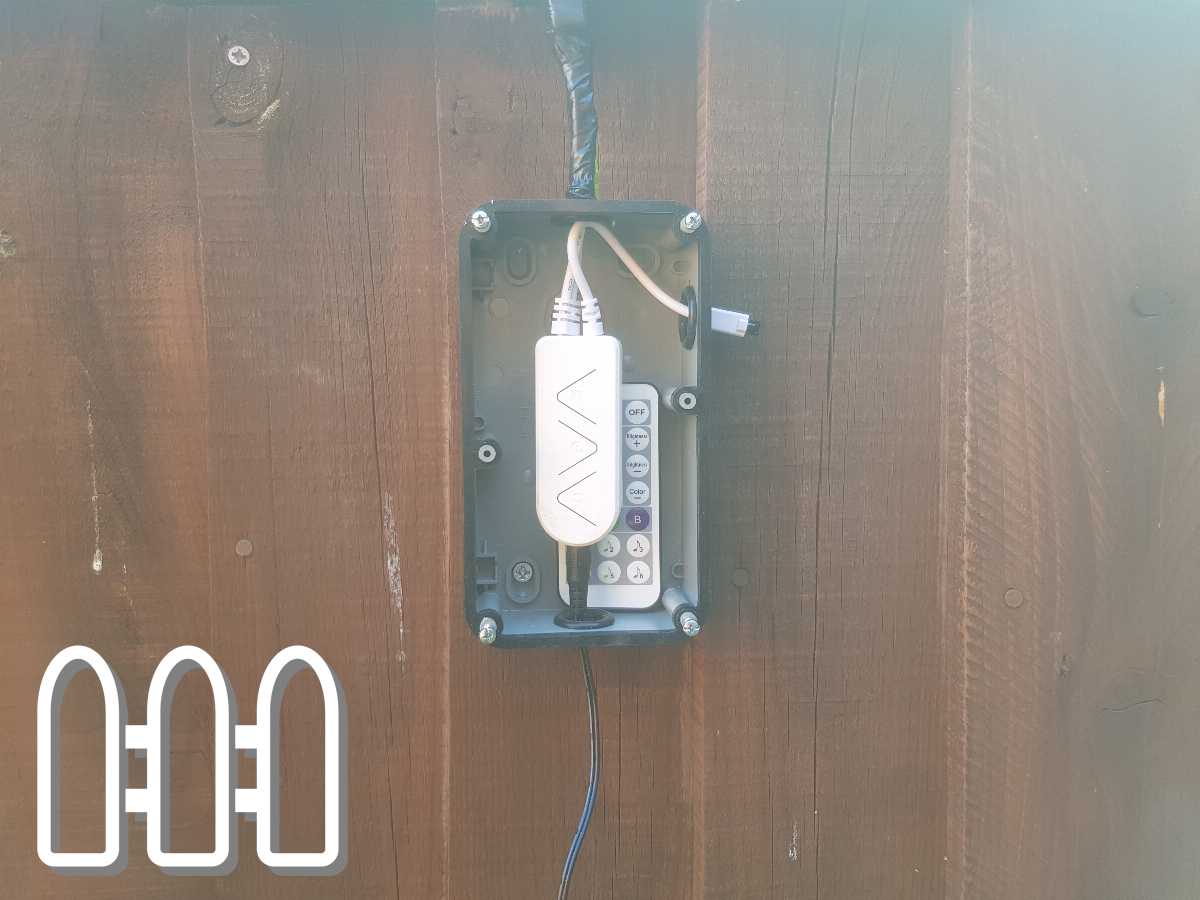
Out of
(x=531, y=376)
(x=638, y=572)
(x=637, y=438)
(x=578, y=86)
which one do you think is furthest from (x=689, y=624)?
(x=578, y=86)

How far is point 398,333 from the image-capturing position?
0.81m

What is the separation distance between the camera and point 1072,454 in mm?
824

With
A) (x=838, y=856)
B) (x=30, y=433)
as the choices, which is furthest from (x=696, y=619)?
(x=30, y=433)

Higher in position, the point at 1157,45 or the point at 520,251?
the point at 1157,45

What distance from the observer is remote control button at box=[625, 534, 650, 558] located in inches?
30.2

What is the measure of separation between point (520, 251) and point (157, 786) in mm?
685

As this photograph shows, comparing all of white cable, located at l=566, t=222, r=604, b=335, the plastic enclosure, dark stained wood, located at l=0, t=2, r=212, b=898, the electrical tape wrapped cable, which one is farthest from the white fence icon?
the electrical tape wrapped cable

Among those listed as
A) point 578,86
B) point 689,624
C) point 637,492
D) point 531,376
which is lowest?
point 689,624

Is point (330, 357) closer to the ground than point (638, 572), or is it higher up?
higher up

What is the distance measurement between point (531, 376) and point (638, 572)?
226 mm

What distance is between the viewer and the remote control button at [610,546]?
76 centimetres

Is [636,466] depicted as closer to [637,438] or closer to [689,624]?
[637,438]

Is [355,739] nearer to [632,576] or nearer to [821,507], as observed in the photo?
[632,576]

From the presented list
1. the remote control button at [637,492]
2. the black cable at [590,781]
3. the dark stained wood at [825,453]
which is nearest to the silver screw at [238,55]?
the dark stained wood at [825,453]
